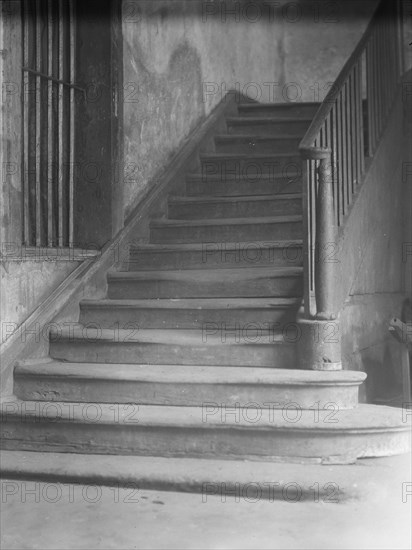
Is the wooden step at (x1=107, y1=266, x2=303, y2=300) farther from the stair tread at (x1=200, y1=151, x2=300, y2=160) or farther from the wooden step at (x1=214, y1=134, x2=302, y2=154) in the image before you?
the wooden step at (x1=214, y1=134, x2=302, y2=154)

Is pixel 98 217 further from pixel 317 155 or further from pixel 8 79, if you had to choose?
pixel 317 155

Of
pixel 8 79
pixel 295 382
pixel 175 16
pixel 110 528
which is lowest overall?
pixel 110 528

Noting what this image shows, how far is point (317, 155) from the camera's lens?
3.96 m

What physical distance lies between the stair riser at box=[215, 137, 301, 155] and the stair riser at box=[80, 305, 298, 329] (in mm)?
2102

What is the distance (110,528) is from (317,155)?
2.11m

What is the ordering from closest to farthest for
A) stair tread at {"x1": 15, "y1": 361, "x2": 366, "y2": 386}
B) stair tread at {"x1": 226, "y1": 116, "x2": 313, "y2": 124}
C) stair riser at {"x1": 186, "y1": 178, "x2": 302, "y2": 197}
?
stair tread at {"x1": 15, "y1": 361, "x2": 366, "y2": 386}
stair riser at {"x1": 186, "y1": 178, "x2": 302, "y2": 197}
stair tread at {"x1": 226, "y1": 116, "x2": 313, "y2": 124}

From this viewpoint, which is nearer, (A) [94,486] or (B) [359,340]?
(A) [94,486]

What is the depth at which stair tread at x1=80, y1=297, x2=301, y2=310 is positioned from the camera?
4293 millimetres

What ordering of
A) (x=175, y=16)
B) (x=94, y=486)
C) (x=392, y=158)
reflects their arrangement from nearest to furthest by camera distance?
(x=94, y=486), (x=392, y=158), (x=175, y=16)

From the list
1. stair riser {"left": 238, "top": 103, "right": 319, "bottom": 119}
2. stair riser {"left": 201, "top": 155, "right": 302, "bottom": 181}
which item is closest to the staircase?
stair riser {"left": 201, "top": 155, "right": 302, "bottom": 181}

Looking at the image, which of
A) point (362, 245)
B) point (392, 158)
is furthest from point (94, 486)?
point (392, 158)

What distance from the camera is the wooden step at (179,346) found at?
404 cm

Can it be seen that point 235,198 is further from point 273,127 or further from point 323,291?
point 323,291

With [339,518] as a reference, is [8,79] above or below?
above
